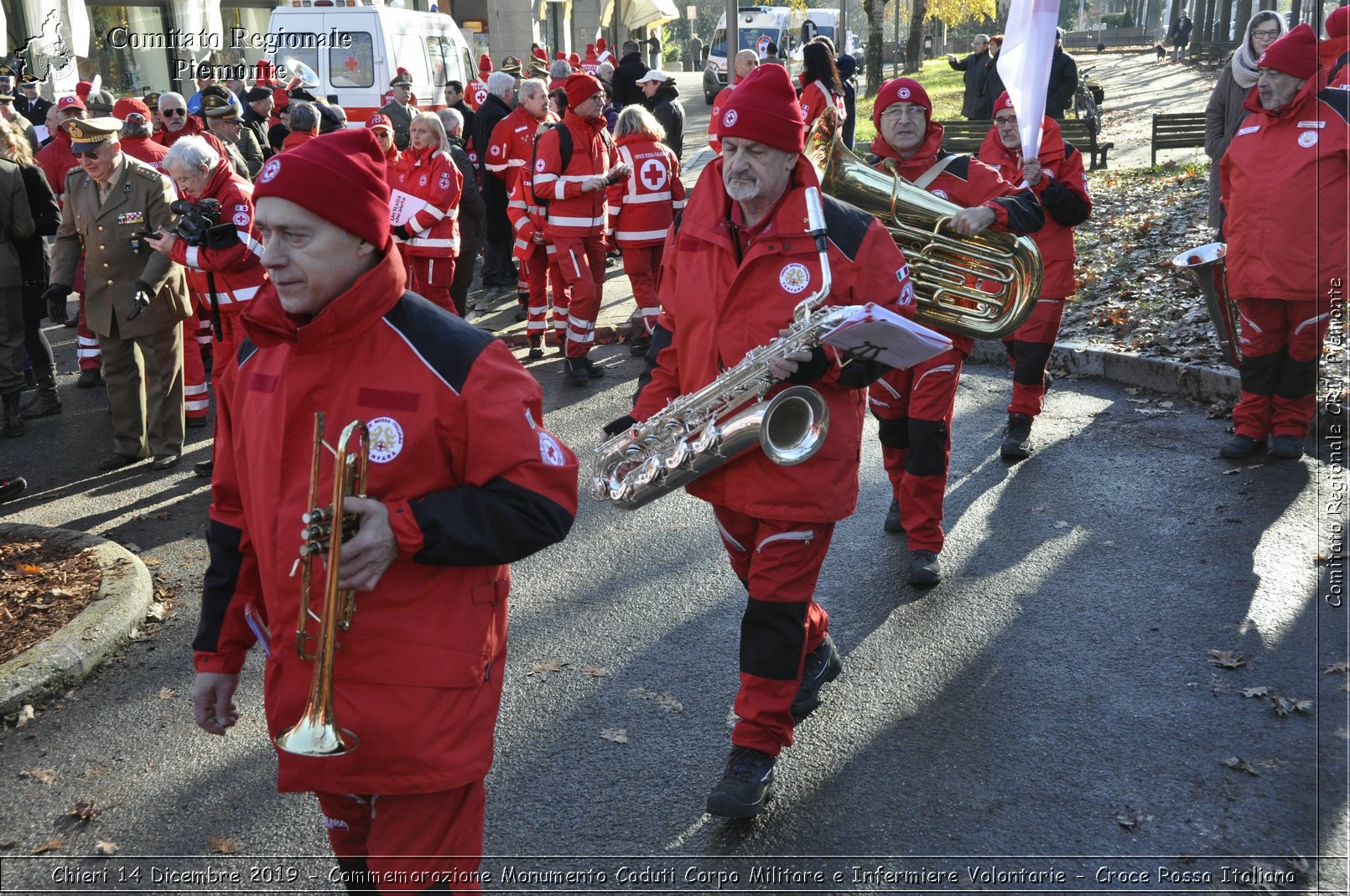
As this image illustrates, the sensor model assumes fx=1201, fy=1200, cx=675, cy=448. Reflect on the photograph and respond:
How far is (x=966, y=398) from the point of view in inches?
340

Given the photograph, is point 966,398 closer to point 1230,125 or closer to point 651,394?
point 1230,125

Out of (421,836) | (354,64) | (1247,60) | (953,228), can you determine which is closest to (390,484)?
(421,836)

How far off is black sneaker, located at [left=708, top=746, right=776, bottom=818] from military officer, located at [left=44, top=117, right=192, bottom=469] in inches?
208

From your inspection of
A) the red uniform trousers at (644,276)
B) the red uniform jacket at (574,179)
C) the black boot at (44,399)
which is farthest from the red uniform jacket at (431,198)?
the black boot at (44,399)

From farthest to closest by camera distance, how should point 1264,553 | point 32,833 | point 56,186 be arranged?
point 56,186
point 1264,553
point 32,833

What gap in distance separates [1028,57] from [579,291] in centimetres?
463

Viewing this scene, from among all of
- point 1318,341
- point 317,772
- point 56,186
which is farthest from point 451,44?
point 317,772

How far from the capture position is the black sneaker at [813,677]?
4.39 metres

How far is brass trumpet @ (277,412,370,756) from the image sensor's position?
2277mm

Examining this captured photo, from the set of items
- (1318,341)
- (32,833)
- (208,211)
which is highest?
(208,211)

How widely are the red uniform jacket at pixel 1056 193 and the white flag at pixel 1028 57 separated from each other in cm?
66

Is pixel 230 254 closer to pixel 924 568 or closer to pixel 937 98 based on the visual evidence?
pixel 924 568

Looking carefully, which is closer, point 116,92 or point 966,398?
Result: point 966,398

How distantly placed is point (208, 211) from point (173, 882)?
4.44 m
